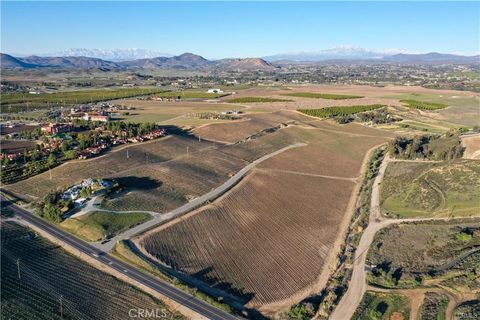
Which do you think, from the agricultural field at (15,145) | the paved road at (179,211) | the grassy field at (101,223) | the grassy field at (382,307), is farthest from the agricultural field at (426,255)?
the agricultural field at (15,145)

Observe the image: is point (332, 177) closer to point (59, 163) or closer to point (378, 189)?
point (378, 189)

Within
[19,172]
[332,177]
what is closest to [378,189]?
[332,177]

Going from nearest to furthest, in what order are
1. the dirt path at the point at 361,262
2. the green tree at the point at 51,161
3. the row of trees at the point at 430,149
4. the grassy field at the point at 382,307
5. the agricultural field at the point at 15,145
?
1. the grassy field at the point at 382,307
2. the dirt path at the point at 361,262
3. the green tree at the point at 51,161
4. the agricultural field at the point at 15,145
5. the row of trees at the point at 430,149

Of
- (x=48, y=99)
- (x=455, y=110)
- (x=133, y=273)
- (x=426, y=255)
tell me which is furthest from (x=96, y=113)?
(x=455, y=110)

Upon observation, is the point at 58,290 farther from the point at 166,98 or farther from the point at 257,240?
the point at 166,98

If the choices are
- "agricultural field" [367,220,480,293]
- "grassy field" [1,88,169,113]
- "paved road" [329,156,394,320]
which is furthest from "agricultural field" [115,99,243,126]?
"agricultural field" [367,220,480,293]

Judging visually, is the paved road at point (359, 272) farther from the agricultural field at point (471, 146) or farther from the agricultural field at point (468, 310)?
the agricultural field at point (471, 146)
